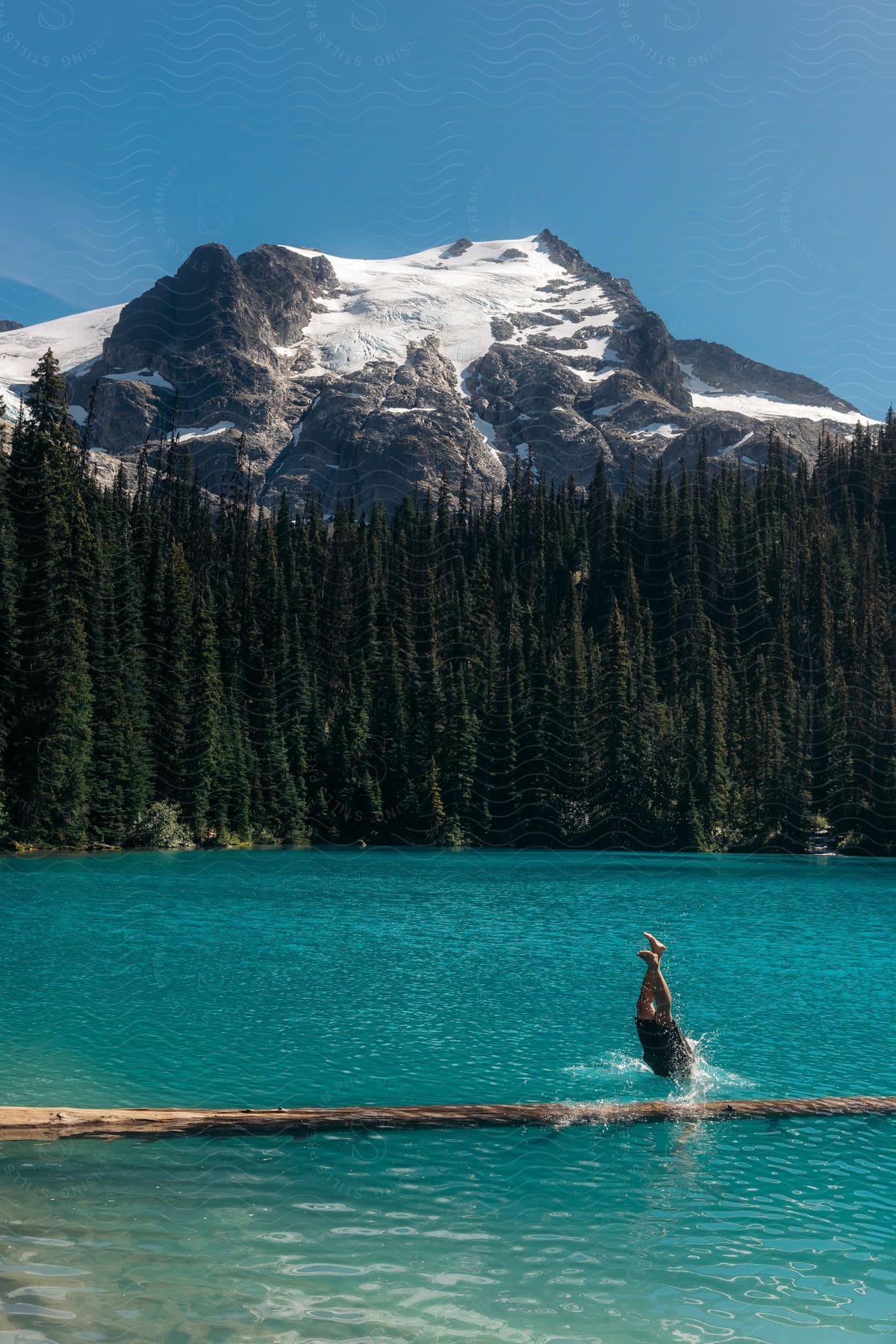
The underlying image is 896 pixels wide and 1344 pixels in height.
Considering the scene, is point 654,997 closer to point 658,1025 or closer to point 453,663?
point 658,1025

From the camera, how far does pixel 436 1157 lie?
13.4m

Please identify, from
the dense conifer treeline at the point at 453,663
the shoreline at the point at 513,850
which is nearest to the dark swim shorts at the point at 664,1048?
the dense conifer treeline at the point at 453,663

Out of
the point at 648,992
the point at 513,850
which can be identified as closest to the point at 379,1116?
the point at 648,992

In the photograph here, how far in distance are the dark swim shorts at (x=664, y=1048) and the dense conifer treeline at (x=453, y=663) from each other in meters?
49.5

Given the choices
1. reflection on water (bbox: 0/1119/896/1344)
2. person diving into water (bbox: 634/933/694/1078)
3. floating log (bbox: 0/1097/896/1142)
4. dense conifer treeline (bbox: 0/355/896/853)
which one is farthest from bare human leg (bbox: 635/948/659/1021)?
dense conifer treeline (bbox: 0/355/896/853)

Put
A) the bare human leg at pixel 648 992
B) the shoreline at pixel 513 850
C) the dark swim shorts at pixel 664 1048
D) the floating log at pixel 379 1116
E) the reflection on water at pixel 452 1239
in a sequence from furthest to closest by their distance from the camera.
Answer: the shoreline at pixel 513 850 < the dark swim shorts at pixel 664 1048 < the bare human leg at pixel 648 992 < the floating log at pixel 379 1116 < the reflection on water at pixel 452 1239

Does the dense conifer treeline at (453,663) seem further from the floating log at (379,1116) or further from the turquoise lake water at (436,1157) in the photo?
the floating log at (379,1116)

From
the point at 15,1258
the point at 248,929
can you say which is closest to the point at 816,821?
the point at 248,929

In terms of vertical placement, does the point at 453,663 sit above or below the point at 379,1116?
above

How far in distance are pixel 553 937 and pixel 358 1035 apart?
654 inches

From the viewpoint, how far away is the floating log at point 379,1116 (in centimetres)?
1211

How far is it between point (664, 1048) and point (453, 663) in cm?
9572

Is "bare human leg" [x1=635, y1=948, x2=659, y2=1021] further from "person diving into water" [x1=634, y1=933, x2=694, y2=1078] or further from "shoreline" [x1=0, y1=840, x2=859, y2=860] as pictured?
"shoreline" [x1=0, y1=840, x2=859, y2=860]

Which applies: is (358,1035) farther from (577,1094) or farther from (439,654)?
(439,654)
